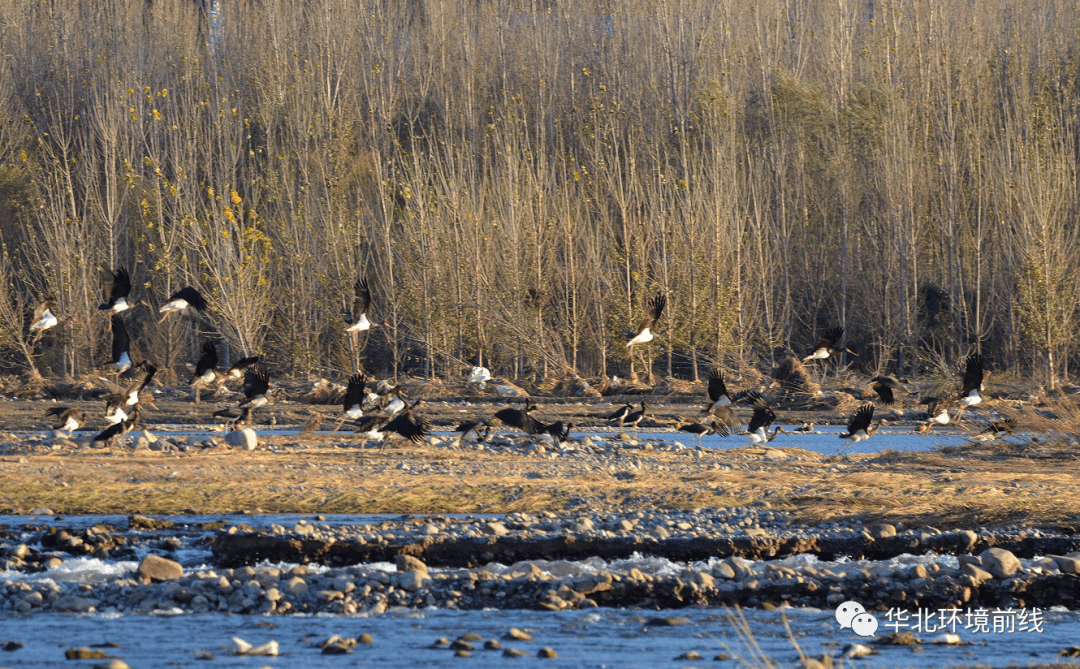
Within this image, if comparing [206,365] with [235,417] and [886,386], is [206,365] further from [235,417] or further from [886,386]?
[886,386]

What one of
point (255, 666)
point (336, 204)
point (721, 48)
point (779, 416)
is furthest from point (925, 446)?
point (721, 48)

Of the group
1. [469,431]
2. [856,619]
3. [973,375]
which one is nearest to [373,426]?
[469,431]

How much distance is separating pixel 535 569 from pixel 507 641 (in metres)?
1.84

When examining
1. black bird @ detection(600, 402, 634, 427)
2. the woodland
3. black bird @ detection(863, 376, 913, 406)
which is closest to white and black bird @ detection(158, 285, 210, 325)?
black bird @ detection(600, 402, 634, 427)

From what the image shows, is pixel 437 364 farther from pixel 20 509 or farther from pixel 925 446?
pixel 20 509

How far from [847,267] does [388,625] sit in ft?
108

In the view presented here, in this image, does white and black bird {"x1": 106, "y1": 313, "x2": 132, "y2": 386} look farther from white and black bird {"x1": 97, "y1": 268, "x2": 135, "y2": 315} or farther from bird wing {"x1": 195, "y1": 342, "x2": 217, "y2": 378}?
white and black bird {"x1": 97, "y1": 268, "x2": 135, "y2": 315}

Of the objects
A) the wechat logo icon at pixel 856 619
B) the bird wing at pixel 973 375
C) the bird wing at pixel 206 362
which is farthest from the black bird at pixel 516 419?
the wechat logo icon at pixel 856 619

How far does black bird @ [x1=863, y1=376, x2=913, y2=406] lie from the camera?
23.0m

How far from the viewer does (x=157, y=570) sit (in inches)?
392

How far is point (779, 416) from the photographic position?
1171 inches

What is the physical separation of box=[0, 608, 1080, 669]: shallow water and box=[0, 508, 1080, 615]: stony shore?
1.06ft

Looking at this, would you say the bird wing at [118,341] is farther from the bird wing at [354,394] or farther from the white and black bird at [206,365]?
the bird wing at [354,394]

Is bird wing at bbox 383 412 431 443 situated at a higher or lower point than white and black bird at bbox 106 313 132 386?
lower
